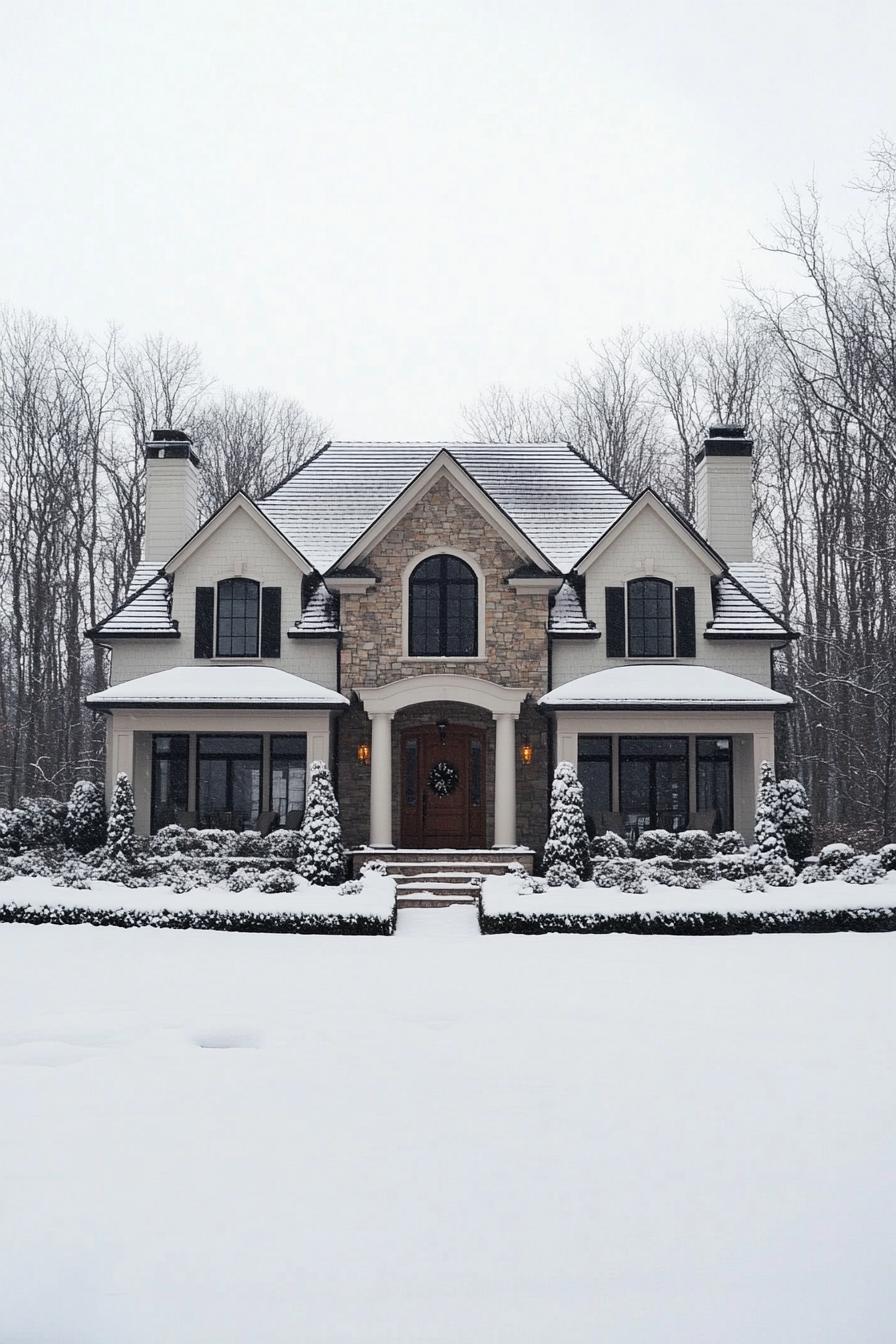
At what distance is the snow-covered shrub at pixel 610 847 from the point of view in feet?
62.0

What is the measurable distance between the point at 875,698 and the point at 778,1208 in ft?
83.6

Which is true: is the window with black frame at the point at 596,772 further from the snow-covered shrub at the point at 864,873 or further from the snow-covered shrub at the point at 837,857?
the snow-covered shrub at the point at 864,873

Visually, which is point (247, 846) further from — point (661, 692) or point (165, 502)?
point (165, 502)

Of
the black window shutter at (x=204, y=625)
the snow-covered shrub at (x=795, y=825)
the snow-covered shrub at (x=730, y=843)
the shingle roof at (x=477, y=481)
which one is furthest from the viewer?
the shingle roof at (x=477, y=481)

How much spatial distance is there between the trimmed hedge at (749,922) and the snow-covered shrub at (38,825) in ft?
32.5

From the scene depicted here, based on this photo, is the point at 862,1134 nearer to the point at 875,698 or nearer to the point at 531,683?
the point at 531,683

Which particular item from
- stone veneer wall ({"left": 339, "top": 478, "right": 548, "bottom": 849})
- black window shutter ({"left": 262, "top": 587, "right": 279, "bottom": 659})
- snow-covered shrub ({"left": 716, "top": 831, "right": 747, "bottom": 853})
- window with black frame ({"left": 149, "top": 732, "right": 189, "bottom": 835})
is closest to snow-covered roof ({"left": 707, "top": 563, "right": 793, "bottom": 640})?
stone veneer wall ({"left": 339, "top": 478, "right": 548, "bottom": 849})

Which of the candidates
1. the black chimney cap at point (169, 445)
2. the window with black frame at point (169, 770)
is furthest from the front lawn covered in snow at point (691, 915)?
the black chimney cap at point (169, 445)

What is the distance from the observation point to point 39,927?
50.1 ft

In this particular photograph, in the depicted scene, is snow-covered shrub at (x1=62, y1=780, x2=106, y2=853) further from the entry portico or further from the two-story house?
the entry portico

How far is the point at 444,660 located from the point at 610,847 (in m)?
4.70

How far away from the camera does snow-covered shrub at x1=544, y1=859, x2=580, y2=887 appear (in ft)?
57.8

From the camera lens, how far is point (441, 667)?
21156 millimetres

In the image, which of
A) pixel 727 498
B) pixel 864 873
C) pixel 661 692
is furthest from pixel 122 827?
pixel 727 498
